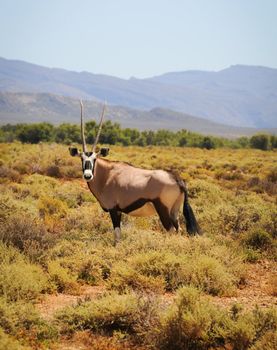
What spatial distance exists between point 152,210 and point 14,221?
111 inches

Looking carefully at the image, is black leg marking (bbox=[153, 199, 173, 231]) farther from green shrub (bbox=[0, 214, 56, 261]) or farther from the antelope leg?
green shrub (bbox=[0, 214, 56, 261])

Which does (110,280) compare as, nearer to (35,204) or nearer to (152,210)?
(152,210)

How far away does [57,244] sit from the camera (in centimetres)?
913

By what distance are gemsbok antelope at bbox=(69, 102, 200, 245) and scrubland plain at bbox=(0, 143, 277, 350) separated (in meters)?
0.49

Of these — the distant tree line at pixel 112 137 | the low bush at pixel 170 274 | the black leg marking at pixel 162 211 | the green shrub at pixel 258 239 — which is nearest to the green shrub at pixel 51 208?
the black leg marking at pixel 162 211

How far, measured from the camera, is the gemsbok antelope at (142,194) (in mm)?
9570

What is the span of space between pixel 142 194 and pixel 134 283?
252cm

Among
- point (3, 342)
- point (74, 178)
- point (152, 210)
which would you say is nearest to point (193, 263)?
point (152, 210)

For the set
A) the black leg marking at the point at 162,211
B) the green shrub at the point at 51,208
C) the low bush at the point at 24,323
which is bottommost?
the green shrub at the point at 51,208

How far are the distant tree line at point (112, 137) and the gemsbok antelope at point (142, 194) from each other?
1823 inches

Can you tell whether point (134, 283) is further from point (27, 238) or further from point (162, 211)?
point (27, 238)

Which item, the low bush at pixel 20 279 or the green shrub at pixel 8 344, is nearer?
the green shrub at pixel 8 344

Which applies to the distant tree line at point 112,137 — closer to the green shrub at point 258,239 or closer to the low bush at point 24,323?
the green shrub at point 258,239

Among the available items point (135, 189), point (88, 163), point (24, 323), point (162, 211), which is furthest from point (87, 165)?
point (24, 323)
